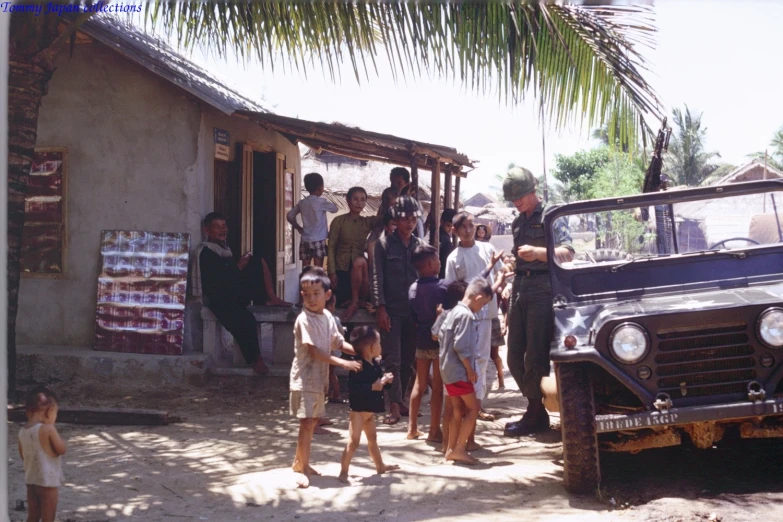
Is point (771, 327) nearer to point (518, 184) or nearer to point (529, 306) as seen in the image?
point (529, 306)

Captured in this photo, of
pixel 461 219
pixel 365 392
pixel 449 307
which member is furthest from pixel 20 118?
pixel 365 392

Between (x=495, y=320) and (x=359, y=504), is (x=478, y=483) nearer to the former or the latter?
(x=359, y=504)

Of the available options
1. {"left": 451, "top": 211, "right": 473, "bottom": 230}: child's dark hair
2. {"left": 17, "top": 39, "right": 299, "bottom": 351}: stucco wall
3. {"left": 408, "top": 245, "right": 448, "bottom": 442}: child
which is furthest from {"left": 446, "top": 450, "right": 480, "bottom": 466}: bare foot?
{"left": 17, "top": 39, "right": 299, "bottom": 351}: stucco wall

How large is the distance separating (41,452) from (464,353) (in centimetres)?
262

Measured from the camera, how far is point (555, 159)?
42.2 m

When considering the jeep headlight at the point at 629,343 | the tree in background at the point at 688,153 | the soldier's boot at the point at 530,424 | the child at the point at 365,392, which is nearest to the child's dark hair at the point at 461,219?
the soldier's boot at the point at 530,424

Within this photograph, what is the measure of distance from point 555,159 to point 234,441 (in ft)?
123

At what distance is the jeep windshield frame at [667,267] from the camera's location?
5211 millimetres

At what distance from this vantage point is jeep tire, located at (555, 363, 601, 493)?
15.2 feet

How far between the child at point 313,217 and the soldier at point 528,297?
3.65 meters

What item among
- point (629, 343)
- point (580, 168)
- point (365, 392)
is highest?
point (580, 168)

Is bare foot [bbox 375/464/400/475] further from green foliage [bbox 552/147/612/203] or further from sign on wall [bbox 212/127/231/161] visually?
green foliage [bbox 552/147/612/203]

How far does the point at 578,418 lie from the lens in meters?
4.63

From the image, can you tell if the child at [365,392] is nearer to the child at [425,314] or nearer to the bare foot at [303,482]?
the bare foot at [303,482]
